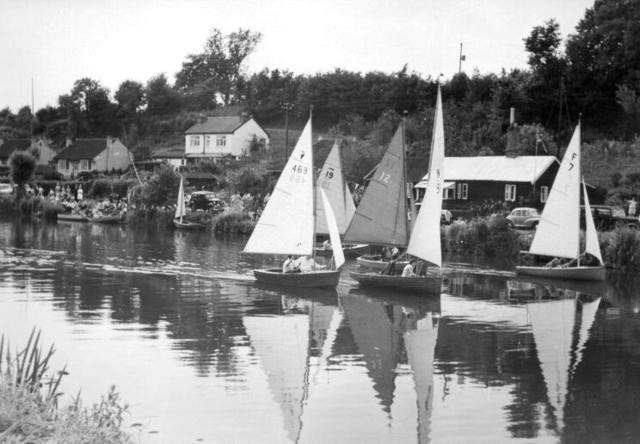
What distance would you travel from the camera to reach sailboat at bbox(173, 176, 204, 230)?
69688 mm

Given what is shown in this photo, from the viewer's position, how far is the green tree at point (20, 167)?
88.6 m

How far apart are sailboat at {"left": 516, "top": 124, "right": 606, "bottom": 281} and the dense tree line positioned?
2910cm

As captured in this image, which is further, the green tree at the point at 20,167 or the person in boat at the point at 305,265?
the green tree at the point at 20,167

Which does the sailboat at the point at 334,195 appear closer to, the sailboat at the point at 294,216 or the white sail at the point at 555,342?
the sailboat at the point at 294,216

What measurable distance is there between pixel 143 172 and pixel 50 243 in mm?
42632

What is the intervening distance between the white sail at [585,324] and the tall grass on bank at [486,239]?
15.5 meters

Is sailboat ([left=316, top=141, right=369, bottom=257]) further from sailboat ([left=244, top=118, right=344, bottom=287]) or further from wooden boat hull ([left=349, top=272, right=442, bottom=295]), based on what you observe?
wooden boat hull ([left=349, top=272, right=442, bottom=295])

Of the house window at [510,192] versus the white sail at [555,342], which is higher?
the house window at [510,192]

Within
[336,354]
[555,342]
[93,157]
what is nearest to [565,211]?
[555,342]

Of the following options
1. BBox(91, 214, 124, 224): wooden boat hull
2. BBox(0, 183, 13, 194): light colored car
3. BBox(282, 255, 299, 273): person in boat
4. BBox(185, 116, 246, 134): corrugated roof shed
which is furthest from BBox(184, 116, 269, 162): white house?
BBox(282, 255, 299, 273): person in boat

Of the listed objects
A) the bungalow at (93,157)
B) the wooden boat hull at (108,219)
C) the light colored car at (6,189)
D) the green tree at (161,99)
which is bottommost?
the wooden boat hull at (108,219)

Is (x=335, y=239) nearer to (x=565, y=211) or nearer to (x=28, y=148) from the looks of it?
(x=565, y=211)

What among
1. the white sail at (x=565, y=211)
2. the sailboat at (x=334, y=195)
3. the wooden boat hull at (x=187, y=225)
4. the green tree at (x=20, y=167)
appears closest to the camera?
the white sail at (x=565, y=211)

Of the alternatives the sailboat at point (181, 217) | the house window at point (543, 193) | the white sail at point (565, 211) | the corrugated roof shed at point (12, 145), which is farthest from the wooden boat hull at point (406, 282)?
the corrugated roof shed at point (12, 145)
